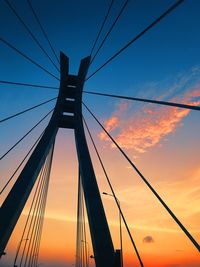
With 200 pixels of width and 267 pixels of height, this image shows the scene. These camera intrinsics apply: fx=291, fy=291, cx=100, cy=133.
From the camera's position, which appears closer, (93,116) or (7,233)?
(7,233)

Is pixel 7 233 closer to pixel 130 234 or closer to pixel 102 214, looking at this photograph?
pixel 102 214

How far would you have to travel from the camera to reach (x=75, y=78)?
16219mm

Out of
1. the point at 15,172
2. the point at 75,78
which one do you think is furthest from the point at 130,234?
the point at 75,78

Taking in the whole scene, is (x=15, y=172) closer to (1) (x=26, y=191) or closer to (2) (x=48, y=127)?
(1) (x=26, y=191)

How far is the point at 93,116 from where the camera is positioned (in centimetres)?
1315

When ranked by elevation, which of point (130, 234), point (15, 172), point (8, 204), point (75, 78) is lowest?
point (130, 234)

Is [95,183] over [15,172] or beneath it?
beneath

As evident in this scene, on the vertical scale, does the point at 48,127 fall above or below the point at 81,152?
above

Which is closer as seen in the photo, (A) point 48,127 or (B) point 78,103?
(A) point 48,127

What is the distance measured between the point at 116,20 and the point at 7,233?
Result: 826 cm

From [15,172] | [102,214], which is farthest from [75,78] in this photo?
[102,214]

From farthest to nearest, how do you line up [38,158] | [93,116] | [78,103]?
1. [78,103]
2. [93,116]
3. [38,158]

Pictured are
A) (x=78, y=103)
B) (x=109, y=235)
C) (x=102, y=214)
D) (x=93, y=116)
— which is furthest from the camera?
(x=78, y=103)

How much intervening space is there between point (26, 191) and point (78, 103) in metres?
6.18
